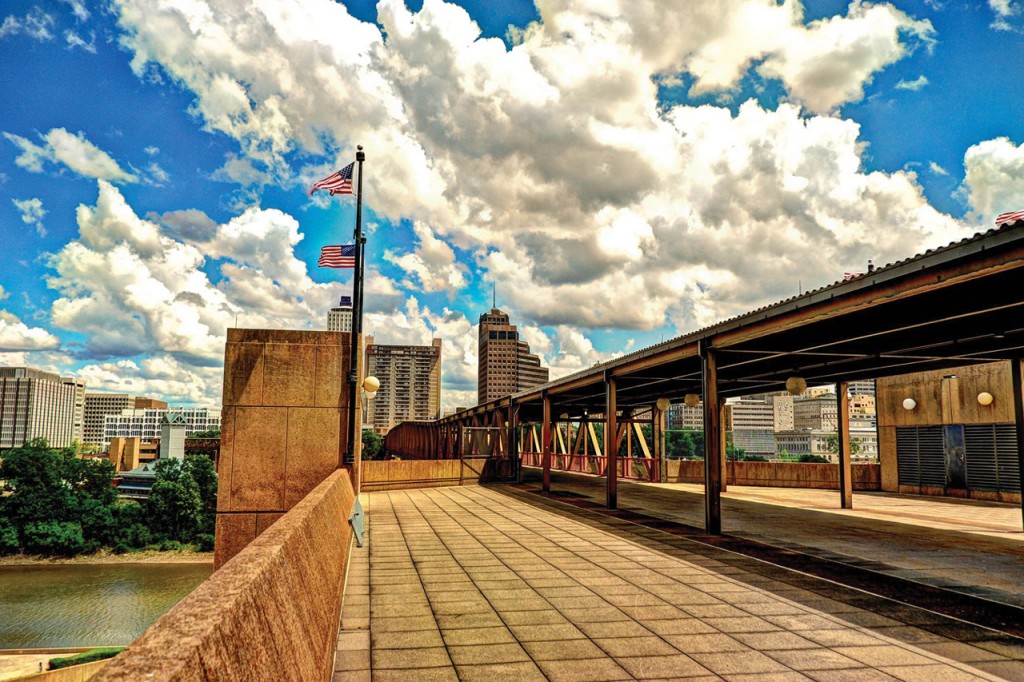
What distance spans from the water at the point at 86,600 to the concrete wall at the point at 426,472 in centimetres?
3538

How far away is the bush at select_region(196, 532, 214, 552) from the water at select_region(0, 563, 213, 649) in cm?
533

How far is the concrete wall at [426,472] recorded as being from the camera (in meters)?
24.5

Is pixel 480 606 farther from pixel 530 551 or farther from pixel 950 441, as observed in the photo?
pixel 950 441

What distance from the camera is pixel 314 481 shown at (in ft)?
43.9

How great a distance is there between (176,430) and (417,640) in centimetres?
15033

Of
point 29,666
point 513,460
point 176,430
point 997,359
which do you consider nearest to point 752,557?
point 997,359

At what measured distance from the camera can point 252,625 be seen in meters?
2.56

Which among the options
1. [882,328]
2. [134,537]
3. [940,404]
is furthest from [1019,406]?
[134,537]

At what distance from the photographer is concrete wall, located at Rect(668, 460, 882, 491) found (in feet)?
85.9

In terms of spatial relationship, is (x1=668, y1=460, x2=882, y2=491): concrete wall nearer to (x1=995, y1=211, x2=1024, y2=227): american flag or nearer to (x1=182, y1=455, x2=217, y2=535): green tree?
(x1=995, y1=211, x2=1024, y2=227): american flag

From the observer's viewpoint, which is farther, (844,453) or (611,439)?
(844,453)

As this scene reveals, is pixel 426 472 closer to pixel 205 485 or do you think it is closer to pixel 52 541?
pixel 52 541

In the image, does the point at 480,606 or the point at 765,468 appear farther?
the point at 765,468

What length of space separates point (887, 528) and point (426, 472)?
56.0 feet
